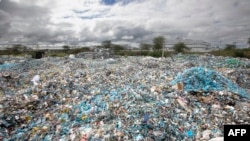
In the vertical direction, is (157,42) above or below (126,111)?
above

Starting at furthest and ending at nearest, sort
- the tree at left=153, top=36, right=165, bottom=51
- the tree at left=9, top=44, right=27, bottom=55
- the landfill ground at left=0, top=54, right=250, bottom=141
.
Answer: the tree at left=153, top=36, right=165, bottom=51 → the tree at left=9, top=44, right=27, bottom=55 → the landfill ground at left=0, top=54, right=250, bottom=141

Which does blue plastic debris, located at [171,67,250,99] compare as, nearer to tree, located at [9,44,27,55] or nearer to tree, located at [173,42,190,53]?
tree, located at [173,42,190,53]

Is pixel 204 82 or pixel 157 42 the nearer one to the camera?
pixel 204 82

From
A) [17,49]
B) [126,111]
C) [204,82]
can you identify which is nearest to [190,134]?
[126,111]

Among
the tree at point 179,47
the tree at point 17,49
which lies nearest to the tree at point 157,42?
the tree at point 179,47

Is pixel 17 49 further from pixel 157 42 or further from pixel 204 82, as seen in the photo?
pixel 204 82

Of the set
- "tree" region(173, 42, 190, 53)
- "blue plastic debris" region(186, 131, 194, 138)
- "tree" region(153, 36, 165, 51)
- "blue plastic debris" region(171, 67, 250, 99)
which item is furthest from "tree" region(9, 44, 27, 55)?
"blue plastic debris" region(186, 131, 194, 138)

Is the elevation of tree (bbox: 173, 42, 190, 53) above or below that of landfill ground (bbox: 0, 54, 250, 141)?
above

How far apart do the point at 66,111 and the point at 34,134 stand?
1.02 m

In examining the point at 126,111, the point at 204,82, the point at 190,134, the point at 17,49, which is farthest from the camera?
the point at 17,49

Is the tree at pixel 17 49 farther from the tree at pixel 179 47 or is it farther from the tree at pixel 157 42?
the tree at pixel 179 47

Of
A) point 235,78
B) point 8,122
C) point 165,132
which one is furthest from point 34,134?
point 235,78

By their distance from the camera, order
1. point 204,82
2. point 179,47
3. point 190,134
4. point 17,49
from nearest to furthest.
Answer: point 190,134 → point 204,82 → point 17,49 → point 179,47

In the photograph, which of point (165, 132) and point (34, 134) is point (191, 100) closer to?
point (165, 132)
